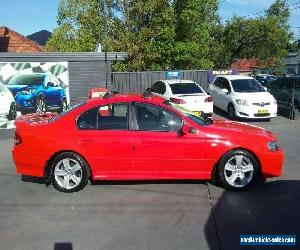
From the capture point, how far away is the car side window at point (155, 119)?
269 inches

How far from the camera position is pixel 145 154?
22.3 ft

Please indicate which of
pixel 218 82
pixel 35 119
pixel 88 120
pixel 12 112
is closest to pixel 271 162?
pixel 88 120

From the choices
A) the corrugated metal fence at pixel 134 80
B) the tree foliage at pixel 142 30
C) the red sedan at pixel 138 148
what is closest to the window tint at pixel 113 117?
the red sedan at pixel 138 148

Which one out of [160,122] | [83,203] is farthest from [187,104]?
[83,203]

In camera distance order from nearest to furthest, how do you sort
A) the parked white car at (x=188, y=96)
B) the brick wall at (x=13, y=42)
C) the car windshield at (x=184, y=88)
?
the parked white car at (x=188, y=96)
the car windshield at (x=184, y=88)
the brick wall at (x=13, y=42)

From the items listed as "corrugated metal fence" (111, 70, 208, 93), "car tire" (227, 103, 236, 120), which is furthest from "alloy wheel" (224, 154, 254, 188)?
"corrugated metal fence" (111, 70, 208, 93)

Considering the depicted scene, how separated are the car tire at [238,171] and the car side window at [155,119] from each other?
968 millimetres

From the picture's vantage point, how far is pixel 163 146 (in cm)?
674

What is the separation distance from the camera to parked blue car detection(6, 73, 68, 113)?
12.8 metres

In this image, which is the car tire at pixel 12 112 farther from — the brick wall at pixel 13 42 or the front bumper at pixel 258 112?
the brick wall at pixel 13 42

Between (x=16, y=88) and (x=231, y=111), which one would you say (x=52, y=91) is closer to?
(x=16, y=88)

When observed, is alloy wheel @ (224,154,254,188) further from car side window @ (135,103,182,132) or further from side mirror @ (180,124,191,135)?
car side window @ (135,103,182,132)

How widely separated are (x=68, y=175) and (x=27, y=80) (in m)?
6.82

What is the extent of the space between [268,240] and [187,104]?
9.10 metres
